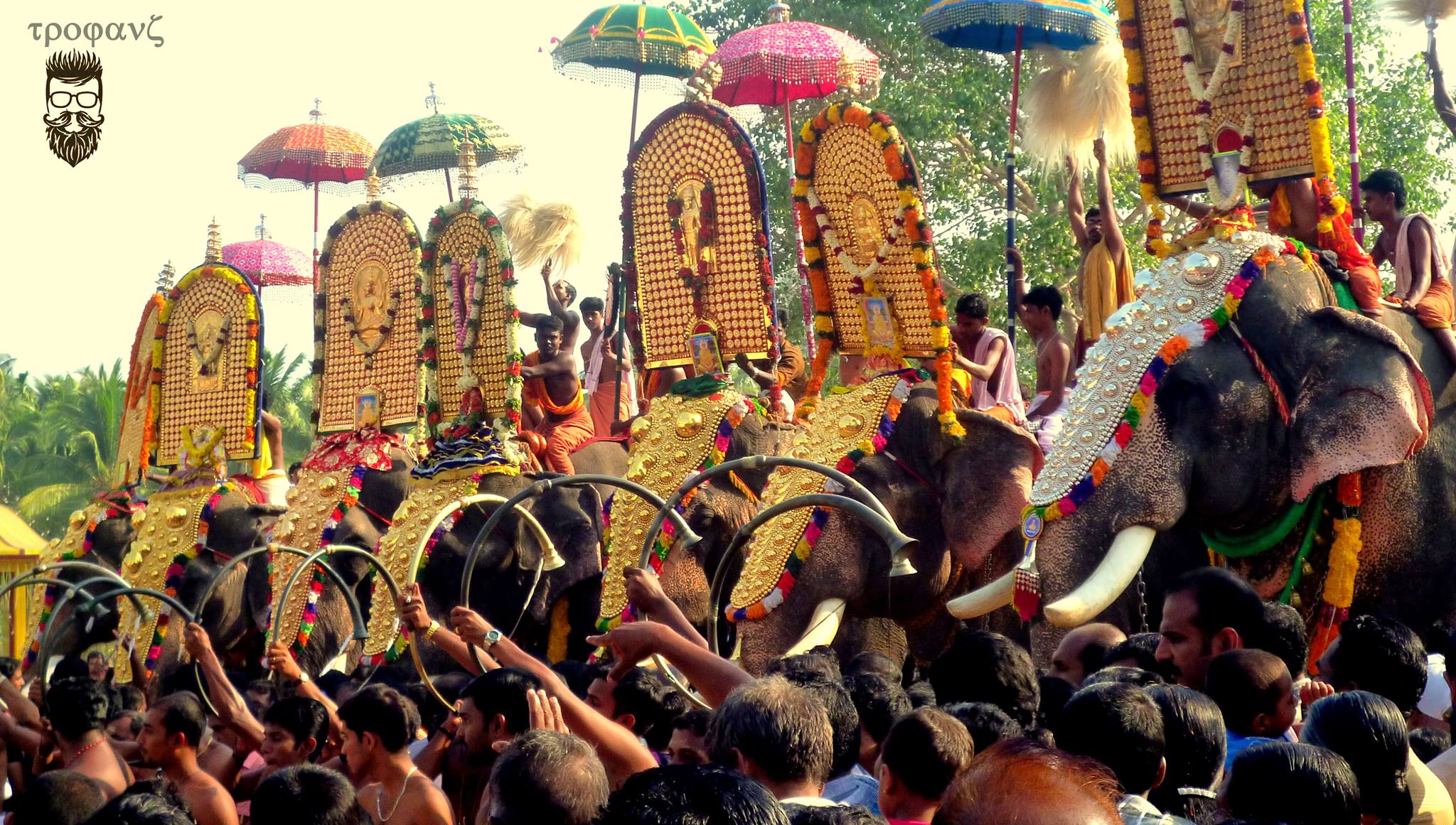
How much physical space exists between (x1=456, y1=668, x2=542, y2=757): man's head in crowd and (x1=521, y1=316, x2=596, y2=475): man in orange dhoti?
235 inches

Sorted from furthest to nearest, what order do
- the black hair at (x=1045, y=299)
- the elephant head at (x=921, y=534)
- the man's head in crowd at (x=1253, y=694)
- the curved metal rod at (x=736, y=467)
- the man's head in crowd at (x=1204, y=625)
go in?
1. the black hair at (x=1045, y=299)
2. the elephant head at (x=921, y=534)
3. the curved metal rod at (x=736, y=467)
4. the man's head in crowd at (x=1204, y=625)
5. the man's head in crowd at (x=1253, y=694)

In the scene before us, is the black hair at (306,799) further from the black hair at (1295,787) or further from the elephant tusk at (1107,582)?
the elephant tusk at (1107,582)

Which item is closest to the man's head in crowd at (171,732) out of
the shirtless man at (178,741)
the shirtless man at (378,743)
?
the shirtless man at (178,741)

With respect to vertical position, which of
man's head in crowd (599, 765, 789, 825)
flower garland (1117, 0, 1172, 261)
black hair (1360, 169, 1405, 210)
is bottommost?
man's head in crowd (599, 765, 789, 825)

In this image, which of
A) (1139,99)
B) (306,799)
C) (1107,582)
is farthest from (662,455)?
(306,799)

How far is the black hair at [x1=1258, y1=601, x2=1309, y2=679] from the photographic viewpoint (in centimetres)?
484

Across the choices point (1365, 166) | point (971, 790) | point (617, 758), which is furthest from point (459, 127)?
point (971, 790)

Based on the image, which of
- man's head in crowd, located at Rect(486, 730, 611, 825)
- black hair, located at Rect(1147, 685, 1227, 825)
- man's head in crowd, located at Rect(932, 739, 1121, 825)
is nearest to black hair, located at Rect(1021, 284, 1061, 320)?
black hair, located at Rect(1147, 685, 1227, 825)

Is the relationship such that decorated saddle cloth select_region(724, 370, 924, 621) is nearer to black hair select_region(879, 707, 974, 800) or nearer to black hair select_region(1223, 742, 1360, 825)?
black hair select_region(879, 707, 974, 800)

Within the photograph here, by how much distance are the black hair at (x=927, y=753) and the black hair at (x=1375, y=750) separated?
723mm

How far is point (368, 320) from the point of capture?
37.1 feet

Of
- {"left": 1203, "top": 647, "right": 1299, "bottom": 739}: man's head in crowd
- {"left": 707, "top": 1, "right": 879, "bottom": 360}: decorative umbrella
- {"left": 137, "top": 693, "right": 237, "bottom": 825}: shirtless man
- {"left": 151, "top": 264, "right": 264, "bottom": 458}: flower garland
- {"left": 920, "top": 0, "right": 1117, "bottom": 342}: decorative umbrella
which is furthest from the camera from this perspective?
{"left": 707, "top": 1, "right": 879, "bottom": 360}: decorative umbrella

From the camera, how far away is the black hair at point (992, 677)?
14.8ft

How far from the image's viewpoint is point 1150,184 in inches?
293
